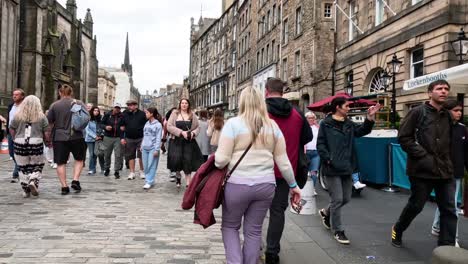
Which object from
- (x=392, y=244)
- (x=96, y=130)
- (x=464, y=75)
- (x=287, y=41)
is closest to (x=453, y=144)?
(x=392, y=244)

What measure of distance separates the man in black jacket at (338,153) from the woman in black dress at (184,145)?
4.02 metres

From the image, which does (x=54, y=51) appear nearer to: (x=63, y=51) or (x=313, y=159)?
(x=63, y=51)

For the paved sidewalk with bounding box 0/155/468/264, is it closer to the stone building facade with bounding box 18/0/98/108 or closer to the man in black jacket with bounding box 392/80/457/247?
the man in black jacket with bounding box 392/80/457/247

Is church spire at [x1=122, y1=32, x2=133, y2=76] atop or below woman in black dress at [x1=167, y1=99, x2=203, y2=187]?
atop

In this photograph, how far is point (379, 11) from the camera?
20141 mm

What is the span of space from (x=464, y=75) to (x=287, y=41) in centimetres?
2795

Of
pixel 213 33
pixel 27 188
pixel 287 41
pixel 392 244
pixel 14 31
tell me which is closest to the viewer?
pixel 392 244

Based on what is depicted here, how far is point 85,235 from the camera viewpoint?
5.27 m

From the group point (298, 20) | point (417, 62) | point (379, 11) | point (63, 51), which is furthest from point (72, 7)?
point (417, 62)

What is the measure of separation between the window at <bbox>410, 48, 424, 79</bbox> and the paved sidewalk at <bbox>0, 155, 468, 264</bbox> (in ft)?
33.5

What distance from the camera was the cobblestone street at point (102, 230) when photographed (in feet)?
14.8

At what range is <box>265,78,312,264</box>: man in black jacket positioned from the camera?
4.19 m

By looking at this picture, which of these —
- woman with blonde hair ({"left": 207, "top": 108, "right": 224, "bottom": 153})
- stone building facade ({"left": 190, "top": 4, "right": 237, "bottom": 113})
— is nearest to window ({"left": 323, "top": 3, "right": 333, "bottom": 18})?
woman with blonde hair ({"left": 207, "top": 108, "right": 224, "bottom": 153})

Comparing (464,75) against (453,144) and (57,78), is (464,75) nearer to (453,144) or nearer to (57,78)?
(453,144)
